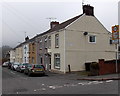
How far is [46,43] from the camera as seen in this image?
92.9 feet

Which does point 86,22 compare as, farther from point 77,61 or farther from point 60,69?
point 60,69

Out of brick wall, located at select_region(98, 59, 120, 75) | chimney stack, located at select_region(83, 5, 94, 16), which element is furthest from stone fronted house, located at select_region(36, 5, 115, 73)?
brick wall, located at select_region(98, 59, 120, 75)

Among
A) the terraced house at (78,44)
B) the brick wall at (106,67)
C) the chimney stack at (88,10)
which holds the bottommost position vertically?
the brick wall at (106,67)

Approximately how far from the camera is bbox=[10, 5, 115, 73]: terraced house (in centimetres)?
2286

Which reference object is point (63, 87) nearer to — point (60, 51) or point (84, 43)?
point (60, 51)

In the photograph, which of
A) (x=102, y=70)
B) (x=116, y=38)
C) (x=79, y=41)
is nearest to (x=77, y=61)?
(x=79, y=41)

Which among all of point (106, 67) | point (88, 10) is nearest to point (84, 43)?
point (88, 10)

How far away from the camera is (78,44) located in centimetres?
2367

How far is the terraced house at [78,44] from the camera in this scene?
75.0 feet

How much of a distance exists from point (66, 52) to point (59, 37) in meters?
2.58

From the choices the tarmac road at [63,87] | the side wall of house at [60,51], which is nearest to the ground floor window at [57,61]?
the side wall of house at [60,51]

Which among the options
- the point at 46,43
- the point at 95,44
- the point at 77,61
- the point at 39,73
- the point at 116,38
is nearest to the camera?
the point at 116,38

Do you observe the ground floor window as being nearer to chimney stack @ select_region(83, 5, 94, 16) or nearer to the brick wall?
the brick wall

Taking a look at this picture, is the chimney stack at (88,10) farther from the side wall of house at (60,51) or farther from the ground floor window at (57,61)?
the ground floor window at (57,61)
